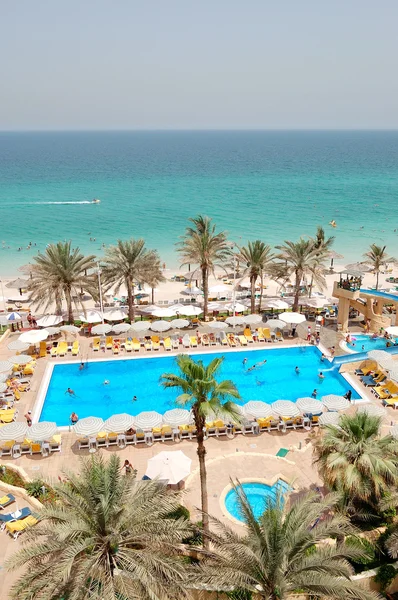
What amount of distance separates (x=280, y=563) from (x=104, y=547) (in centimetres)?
352

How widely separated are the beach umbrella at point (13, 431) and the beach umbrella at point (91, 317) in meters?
11.9

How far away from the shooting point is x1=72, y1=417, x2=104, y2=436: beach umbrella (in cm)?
1852

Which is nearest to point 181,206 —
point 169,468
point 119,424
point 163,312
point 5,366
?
point 163,312

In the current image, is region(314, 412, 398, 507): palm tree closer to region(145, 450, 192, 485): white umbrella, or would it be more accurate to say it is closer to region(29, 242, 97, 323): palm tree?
region(145, 450, 192, 485): white umbrella

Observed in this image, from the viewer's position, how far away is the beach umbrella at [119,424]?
61.6ft

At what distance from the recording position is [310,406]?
66.1 feet

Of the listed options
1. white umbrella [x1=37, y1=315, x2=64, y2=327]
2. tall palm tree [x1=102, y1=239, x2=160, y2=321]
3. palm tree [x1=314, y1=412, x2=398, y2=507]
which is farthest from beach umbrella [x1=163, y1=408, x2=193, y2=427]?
white umbrella [x1=37, y1=315, x2=64, y2=327]

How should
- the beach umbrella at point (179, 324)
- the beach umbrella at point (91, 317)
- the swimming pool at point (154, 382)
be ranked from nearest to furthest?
the swimming pool at point (154, 382), the beach umbrella at point (179, 324), the beach umbrella at point (91, 317)

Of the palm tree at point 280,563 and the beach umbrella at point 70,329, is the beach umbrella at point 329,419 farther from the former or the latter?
the beach umbrella at point 70,329

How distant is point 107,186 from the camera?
105 metres

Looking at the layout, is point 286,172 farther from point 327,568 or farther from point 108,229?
point 327,568

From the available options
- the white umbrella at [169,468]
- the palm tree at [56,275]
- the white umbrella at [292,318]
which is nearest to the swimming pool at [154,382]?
the white umbrella at [292,318]

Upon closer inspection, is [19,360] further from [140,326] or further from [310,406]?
[310,406]

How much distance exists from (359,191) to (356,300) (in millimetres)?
77384
